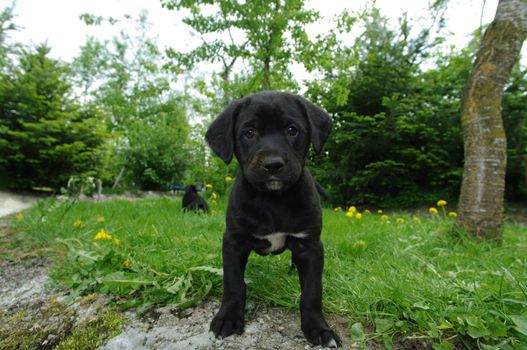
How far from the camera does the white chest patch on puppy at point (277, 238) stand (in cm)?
Answer: 219

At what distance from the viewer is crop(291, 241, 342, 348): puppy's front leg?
190 cm

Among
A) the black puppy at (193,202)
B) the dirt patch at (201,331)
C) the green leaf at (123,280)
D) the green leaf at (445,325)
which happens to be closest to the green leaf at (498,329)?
the green leaf at (445,325)

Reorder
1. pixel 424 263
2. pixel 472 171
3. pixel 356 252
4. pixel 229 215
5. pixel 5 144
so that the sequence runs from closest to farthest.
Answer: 1. pixel 229 215
2. pixel 424 263
3. pixel 356 252
4. pixel 472 171
5. pixel 5 144

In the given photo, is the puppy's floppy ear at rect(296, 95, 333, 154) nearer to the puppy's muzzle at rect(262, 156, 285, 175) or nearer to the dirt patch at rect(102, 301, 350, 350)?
the puppy's muzzle at rect(262, 156, 285, 175)

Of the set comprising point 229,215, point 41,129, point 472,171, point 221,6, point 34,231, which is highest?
point 221,6

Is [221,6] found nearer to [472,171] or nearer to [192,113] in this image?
[472,171]

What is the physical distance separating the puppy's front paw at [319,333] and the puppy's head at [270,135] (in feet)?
2.60

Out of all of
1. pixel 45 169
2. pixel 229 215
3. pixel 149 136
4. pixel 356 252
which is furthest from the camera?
pixel 149 136

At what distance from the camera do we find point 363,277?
2504 millimetres

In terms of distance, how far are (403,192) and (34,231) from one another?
27.1 feet

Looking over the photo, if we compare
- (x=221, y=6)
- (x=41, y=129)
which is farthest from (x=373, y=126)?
(x=41, y=129)

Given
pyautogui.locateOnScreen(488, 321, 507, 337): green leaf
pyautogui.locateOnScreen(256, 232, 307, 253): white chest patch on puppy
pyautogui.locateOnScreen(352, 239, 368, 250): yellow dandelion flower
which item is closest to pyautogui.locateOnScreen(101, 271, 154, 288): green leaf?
pyautogui.locateOnScreen(256, 232, 307, 253): white chest patch on puppy

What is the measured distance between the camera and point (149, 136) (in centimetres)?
1841

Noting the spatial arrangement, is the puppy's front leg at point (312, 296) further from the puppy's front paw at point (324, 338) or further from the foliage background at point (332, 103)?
the foliage background at point (332, 103)
